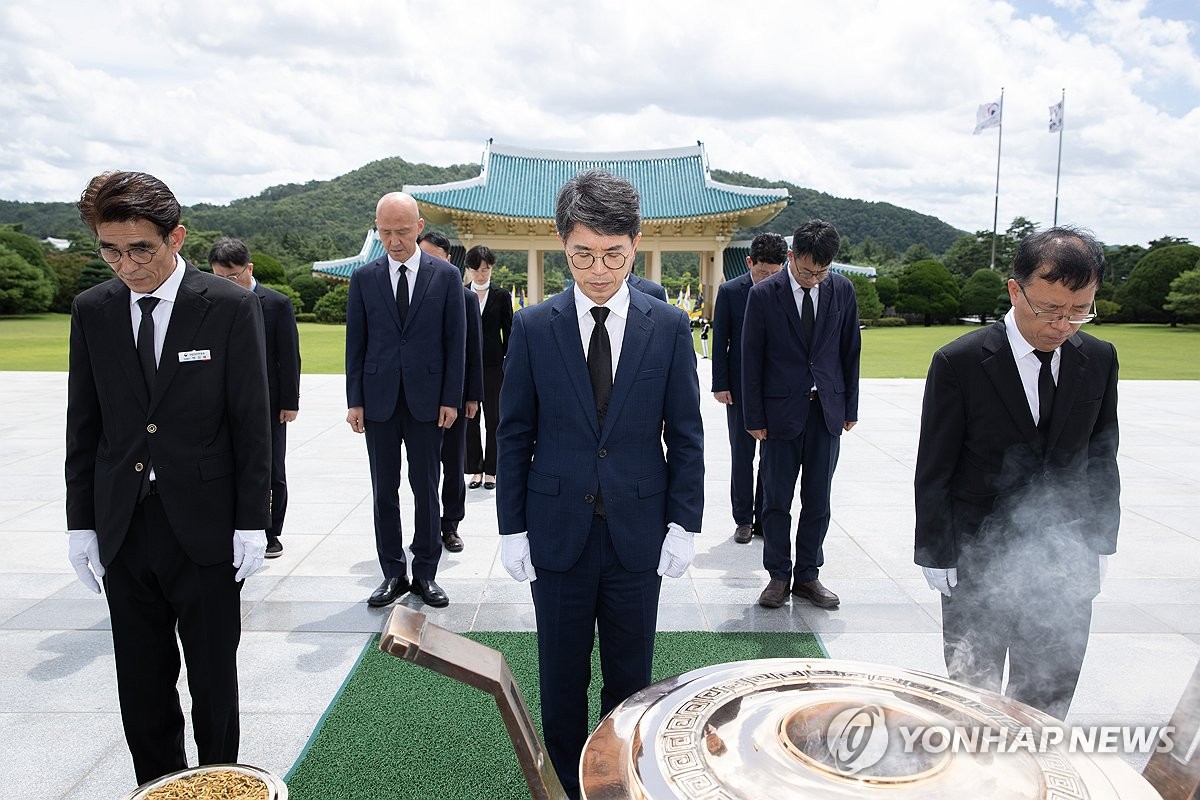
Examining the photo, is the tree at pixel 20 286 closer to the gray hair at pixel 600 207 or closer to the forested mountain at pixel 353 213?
the forested mountain at pixel 353 213

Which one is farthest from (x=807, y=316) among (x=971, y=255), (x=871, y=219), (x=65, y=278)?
(x=871, y=219)

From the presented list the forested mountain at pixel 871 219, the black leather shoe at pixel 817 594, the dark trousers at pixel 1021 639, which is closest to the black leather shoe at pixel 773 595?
the black leather shoe at pixel 817 594

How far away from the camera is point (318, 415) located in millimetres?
9250

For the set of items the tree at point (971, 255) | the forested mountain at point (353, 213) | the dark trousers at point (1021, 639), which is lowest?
the dark trousers at point (1021, 639)

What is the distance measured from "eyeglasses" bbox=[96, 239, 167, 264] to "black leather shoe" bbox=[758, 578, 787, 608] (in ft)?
9.38

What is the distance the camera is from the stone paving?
8.96 ft

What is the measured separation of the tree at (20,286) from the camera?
90.5ft

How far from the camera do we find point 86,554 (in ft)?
7.14

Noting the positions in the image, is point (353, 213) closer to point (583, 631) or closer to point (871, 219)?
point (871, 219)

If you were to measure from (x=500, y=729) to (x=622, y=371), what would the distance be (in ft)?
4.57

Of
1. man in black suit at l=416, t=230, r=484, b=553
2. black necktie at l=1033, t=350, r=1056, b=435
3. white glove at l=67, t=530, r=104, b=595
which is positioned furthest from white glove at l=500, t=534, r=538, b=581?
man in black suit at l=416, t=230, r=484, b=553

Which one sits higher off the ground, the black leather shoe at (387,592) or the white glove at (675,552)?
the white glove at (675,552)

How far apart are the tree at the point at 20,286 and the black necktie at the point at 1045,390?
110 feet

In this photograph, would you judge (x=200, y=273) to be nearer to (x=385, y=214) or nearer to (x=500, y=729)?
(x=385, y=214)
